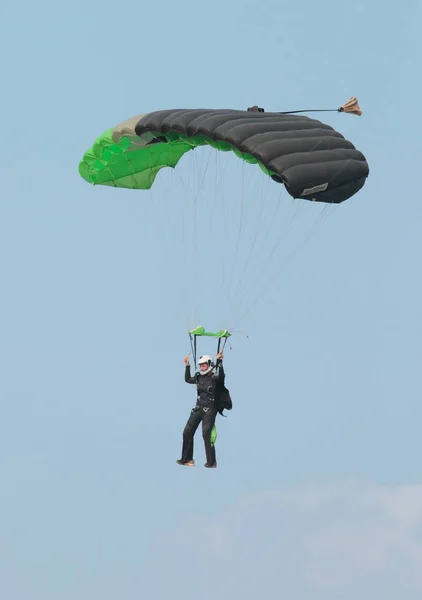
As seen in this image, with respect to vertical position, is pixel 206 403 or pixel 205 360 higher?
pixel 205 360

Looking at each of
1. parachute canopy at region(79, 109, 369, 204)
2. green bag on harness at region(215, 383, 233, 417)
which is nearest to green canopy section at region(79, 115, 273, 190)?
parachute canopy at region(79, 109, 369, 204)

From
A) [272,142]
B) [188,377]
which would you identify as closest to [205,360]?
[188,377]

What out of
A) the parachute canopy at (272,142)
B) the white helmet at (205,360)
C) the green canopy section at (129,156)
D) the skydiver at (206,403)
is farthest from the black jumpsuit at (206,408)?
the green canopy section at (129,156)

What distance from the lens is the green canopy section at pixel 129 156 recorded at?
3616 centimetres

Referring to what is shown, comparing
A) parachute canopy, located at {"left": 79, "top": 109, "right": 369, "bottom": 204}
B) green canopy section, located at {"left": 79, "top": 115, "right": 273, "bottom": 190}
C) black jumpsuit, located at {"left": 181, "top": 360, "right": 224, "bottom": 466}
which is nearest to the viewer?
parachute canopy, located at {"left": 79, "top": 109, "right": 369, "bottom": 204}

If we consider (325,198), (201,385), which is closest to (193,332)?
(201,385)

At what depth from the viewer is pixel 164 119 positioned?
35.2 meters

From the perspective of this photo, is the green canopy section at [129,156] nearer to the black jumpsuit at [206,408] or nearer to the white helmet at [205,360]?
the white helmet at [205,360]

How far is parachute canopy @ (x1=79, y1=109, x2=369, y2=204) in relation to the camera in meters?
33.4

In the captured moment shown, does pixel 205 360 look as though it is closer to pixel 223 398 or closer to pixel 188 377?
pixel 188 377

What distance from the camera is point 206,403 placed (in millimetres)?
34906

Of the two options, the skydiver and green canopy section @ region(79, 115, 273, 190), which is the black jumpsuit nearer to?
the skydiver

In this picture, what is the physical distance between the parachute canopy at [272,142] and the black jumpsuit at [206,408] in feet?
11.5

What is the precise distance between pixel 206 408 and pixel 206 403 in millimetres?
84
